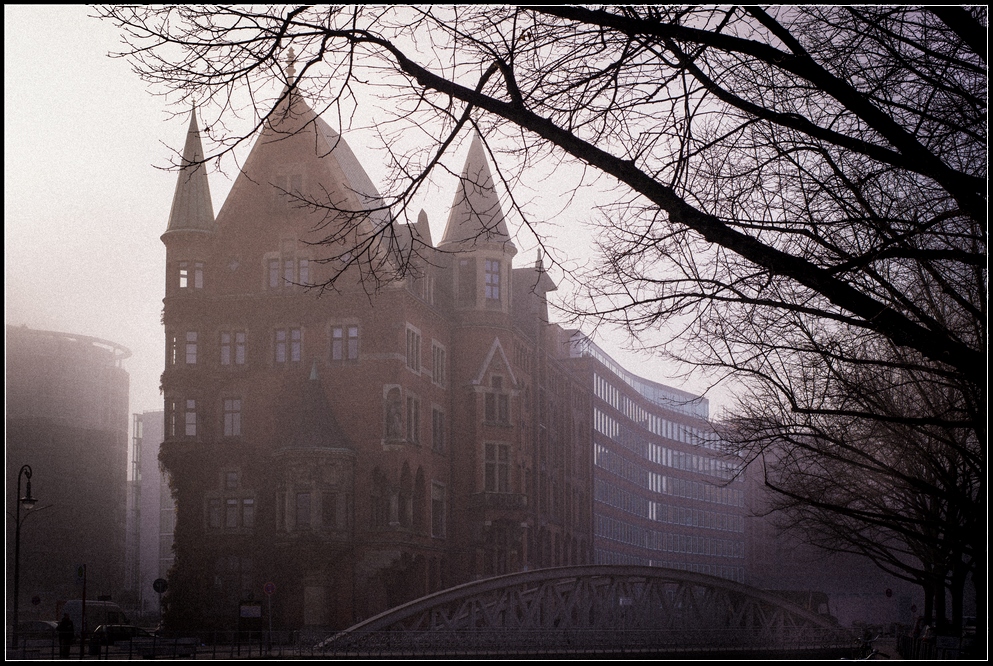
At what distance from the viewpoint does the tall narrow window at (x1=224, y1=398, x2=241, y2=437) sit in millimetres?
55500

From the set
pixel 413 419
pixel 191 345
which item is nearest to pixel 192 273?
pixel 191 345

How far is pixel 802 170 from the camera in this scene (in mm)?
11398

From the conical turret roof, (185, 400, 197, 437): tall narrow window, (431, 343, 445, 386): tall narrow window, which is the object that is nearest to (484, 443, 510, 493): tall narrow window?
(431, 343, 445, 386): tall narrow window

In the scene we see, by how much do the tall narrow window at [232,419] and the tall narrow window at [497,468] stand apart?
1238 cm

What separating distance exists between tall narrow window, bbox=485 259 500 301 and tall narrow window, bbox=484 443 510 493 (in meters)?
7.93

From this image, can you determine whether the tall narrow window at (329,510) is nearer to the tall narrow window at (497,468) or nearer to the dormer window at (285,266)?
the tall narrow window at (497,468)

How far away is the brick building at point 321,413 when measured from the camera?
2045 inches

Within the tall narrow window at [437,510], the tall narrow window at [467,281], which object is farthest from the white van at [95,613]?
the tall narrow window at [467,281]

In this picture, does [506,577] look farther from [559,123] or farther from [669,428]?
[669,428]

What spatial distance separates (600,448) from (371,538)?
43.7 meters

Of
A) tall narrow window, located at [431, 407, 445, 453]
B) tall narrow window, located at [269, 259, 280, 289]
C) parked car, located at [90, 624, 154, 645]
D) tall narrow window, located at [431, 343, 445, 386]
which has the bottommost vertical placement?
parked car, located at [90, 624, 154, 645]

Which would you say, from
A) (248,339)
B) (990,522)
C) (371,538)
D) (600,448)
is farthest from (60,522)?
(990,522)

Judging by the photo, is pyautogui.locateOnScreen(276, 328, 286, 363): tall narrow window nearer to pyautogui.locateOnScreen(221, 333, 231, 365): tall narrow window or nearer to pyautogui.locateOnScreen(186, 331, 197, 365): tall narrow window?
pyautogui.locateOnScreen(221, 333, 231, 365): tall narrow window

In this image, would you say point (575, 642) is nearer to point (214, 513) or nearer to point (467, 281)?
point (214, 513)
